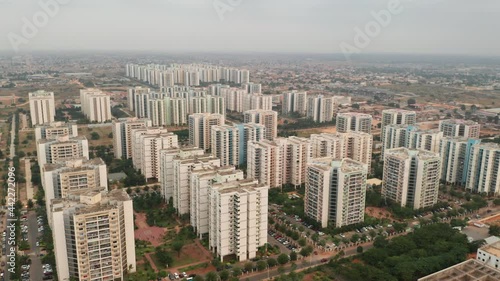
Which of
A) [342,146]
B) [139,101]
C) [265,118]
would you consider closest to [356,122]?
[265,118]

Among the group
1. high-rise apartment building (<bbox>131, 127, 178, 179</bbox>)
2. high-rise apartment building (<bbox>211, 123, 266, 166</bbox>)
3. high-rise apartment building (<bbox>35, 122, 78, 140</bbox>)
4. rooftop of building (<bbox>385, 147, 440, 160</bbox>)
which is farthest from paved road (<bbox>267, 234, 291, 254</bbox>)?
high-rise apartment building (<bbox>35, 122, 78, 140</bbox>)

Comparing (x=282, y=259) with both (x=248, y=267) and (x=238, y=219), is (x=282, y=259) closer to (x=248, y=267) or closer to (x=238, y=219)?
(x=248, y=267)

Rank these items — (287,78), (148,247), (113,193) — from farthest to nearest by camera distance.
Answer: (287,78)
(148,247)
(113,193)

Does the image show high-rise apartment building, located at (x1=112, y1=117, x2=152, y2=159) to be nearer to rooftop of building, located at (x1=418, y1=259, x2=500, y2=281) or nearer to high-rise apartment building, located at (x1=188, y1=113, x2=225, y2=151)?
high-rise apartment building, located at (x1=188, y1=113, x2=225, y2=151)

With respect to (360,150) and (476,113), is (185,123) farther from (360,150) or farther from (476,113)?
(476,113)

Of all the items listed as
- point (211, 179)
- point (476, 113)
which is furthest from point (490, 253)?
point (476, 113)

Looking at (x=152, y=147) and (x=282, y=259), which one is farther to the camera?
(x=152, y=147)
